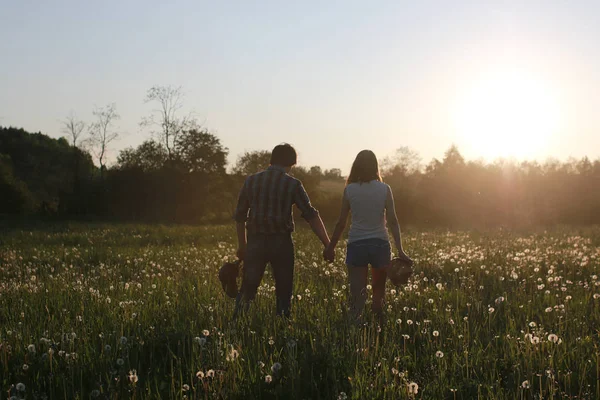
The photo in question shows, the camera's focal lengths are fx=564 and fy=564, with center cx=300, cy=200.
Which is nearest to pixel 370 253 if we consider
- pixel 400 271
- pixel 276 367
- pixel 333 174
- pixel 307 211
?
pixel 400 271

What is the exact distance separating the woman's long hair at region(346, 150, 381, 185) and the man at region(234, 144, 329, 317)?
27.7 inches

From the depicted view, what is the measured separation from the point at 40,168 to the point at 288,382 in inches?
2751

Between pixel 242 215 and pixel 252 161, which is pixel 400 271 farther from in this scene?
pixel 252 161

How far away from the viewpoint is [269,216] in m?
6.70

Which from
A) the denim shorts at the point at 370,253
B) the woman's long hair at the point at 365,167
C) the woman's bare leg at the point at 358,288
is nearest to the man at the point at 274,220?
the denim shorts at the point at 370,253

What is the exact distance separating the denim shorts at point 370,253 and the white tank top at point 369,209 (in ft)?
0.20

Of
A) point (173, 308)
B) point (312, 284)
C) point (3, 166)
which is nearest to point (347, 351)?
point (173, 308)

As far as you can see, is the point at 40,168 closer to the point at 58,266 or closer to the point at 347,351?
the point at 58,266

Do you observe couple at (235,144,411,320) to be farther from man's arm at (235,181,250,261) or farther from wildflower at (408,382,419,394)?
wildflower at (408,382,419,394)

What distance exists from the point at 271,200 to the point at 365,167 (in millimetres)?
1214

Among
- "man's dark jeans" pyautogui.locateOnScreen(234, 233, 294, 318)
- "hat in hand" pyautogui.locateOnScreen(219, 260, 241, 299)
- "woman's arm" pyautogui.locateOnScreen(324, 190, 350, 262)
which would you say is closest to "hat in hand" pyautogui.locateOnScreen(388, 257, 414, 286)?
"woman's arm" pyautogui.locateOnScreen(324, 190, 350, 262)

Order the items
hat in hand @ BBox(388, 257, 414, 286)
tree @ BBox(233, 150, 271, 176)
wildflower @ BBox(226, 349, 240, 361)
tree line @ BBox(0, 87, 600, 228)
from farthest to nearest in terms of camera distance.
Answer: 1. tree @ BBox(233, 150, 271, 176)
2. tree line @ BBox(0, 87, 600, 228)
3. hat in hand @ BBox(388, 257, 414, 286)
4. wildflower @ BBox(226, 349, 240, 361)

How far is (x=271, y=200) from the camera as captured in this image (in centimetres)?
676

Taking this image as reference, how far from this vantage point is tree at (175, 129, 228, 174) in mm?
51781
